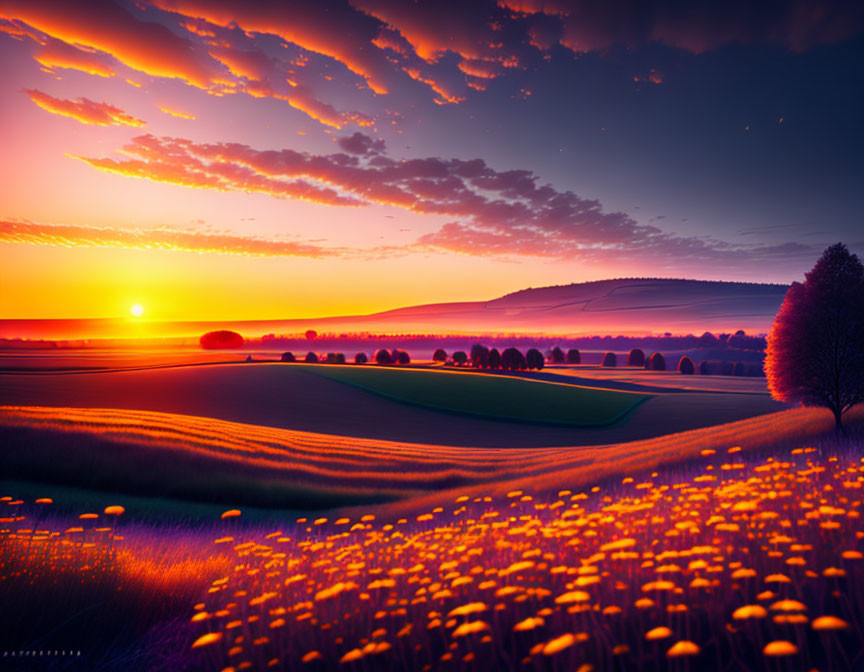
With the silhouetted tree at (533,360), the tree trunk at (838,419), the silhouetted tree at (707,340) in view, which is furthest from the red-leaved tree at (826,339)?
the silhouetted tree at (707,340)

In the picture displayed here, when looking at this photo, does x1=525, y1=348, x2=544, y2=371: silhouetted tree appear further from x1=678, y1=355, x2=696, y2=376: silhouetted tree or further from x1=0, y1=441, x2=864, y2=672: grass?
x1=0, y1=441, x2=864, y2=672: grass

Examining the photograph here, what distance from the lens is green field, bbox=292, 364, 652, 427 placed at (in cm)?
4281

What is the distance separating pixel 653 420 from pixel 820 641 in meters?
41.5

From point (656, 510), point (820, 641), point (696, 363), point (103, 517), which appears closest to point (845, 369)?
point (656, 510)

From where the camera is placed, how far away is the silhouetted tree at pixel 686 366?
85562mm

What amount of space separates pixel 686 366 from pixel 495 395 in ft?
186

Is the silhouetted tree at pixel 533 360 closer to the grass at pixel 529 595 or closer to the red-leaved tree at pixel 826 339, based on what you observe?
the red-leaved tree at pixel 826 339

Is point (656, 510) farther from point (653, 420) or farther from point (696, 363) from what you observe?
point (696, 363)

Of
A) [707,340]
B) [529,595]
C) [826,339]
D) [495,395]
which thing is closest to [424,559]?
[529,595]

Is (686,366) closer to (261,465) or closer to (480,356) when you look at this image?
(480,356)

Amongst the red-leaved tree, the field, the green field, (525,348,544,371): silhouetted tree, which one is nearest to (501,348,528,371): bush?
(525,348,544,371): silhouetted tree

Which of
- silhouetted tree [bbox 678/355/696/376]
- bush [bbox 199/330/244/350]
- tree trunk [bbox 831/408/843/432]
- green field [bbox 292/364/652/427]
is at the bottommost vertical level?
green field [bbox 292/364/652/427]

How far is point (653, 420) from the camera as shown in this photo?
Answer: 4097 cm

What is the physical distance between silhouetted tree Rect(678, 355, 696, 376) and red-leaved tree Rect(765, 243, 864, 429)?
7964 cm
